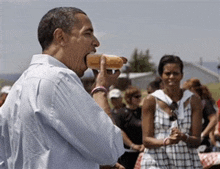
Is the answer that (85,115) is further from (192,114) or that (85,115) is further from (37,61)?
(192,114)

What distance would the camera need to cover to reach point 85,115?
2.02 m

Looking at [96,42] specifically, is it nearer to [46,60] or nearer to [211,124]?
[46,60]

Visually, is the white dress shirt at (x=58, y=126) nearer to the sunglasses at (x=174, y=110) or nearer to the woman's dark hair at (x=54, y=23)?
the woman's dark hair at (x=54, y=23)

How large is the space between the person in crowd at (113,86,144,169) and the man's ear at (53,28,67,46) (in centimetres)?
501

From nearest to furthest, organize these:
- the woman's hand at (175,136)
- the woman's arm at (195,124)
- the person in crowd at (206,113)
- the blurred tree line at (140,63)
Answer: the woman's hand at (175,136), the woman's arm at (195,124), the person in crowd at (206,113), the blurred tree line at (140,63)

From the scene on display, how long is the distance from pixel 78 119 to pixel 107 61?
0.57m

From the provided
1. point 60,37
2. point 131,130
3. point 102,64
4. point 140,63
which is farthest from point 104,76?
point 140,63

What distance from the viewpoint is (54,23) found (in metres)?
2.33

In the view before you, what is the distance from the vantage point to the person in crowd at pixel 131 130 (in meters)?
7.20

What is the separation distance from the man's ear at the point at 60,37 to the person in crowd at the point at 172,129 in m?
2.31

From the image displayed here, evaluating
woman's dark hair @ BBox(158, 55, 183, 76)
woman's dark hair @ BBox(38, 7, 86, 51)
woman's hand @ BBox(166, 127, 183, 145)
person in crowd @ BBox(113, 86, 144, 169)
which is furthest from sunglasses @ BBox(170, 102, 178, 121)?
person in crowd @ BBox(113, 86, 144, 169)

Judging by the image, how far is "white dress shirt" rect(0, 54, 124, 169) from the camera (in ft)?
6.57

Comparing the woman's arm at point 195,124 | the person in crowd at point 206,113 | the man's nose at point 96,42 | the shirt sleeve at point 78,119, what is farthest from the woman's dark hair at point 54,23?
the person in crowd at point 206,113

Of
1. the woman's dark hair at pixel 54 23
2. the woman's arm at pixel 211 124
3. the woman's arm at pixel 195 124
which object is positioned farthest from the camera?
the woman's arm at pixel 211 124
